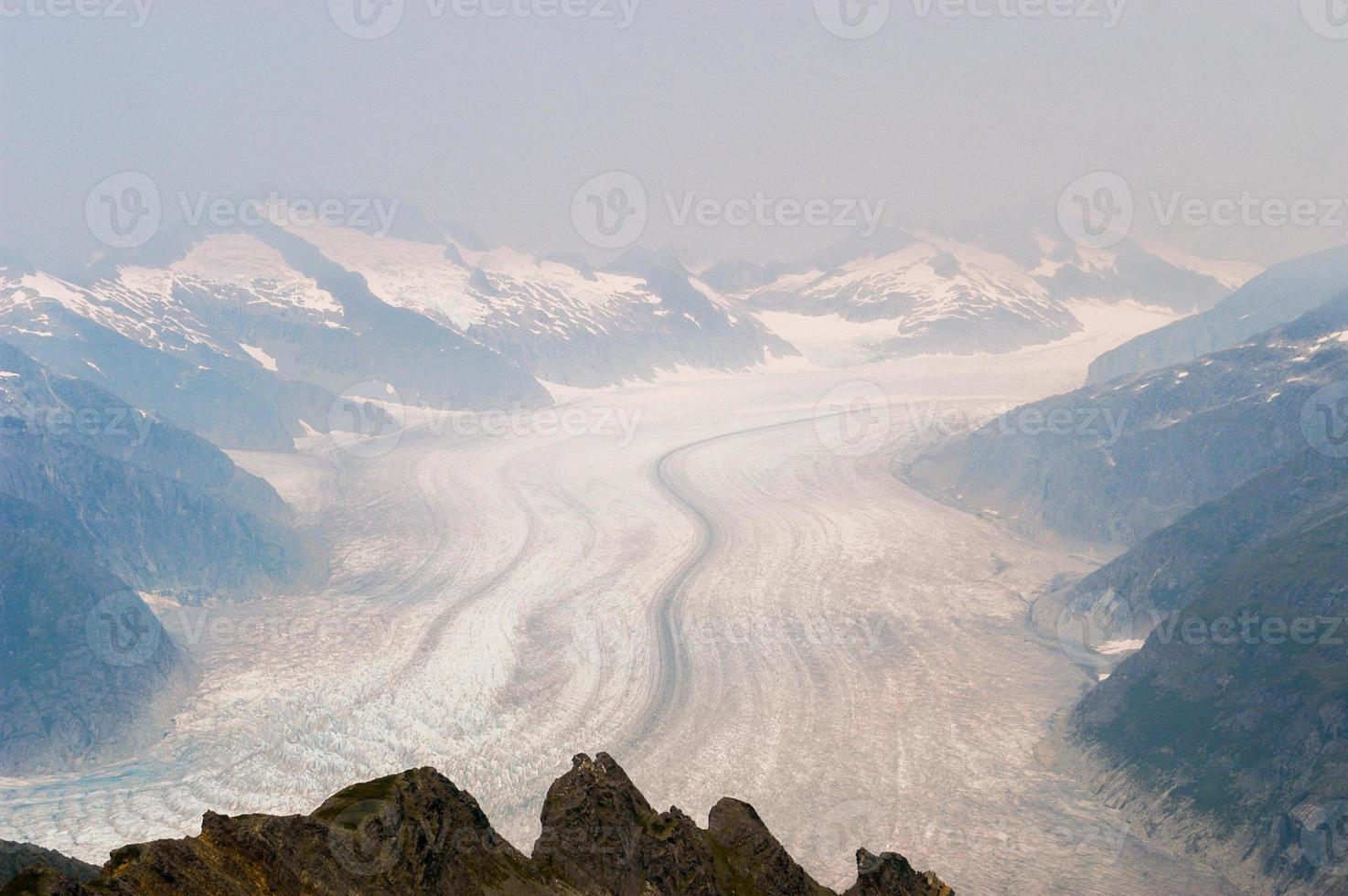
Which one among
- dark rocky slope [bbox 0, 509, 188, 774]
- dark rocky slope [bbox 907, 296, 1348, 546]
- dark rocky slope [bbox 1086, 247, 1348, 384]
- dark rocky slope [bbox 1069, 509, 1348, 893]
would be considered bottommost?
dark rocky slope [bbox 0, 509, 188, 774]

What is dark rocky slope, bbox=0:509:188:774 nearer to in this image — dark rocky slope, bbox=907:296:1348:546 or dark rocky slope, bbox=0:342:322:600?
dark rocky slope, bbox=0:342:322:600

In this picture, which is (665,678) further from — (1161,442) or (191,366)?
(191,366)

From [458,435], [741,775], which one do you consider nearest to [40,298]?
[458,435]

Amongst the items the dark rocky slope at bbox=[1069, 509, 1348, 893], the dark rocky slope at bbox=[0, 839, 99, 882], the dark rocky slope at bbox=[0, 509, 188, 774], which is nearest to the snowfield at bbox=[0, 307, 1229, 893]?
the dark rocky slope at bbox=[0, 509, 188, 774]

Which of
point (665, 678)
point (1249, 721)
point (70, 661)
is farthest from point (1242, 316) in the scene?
point (70, 661)

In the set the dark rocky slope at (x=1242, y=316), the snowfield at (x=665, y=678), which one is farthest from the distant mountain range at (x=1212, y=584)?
the dark rocky slope at (x=1242, y=316)

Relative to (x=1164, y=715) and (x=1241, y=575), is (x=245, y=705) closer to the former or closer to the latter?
(x=1164, y=715)
